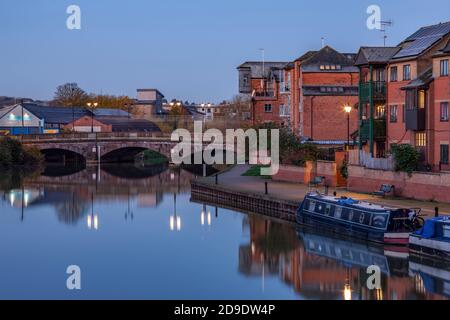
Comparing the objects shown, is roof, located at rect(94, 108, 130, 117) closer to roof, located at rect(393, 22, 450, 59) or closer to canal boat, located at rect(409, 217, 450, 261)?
roof, located at rect(393, 22, 450, 59)

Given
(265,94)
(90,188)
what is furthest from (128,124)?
(90,188)

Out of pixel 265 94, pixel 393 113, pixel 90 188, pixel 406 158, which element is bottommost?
pixel 90 188

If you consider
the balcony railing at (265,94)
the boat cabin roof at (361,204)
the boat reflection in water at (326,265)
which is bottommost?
the boat reflection in water at (326,265)

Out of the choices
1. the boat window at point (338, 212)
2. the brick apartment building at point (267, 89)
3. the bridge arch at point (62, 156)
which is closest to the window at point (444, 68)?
the boat window at point (338, 212)

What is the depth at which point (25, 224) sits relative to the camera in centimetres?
4816

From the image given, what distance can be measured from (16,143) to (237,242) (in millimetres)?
59819

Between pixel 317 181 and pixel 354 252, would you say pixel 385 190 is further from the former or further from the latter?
pixel 354 252

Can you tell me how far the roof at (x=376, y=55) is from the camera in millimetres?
52938

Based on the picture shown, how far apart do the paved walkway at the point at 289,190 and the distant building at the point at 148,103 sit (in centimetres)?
11016

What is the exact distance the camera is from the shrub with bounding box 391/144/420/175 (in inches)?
1772

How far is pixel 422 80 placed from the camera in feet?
159

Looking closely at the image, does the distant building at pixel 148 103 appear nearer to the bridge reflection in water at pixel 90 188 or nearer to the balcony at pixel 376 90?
the bridge reflection in water at pixel 90 188

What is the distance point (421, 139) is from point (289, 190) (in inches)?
332
